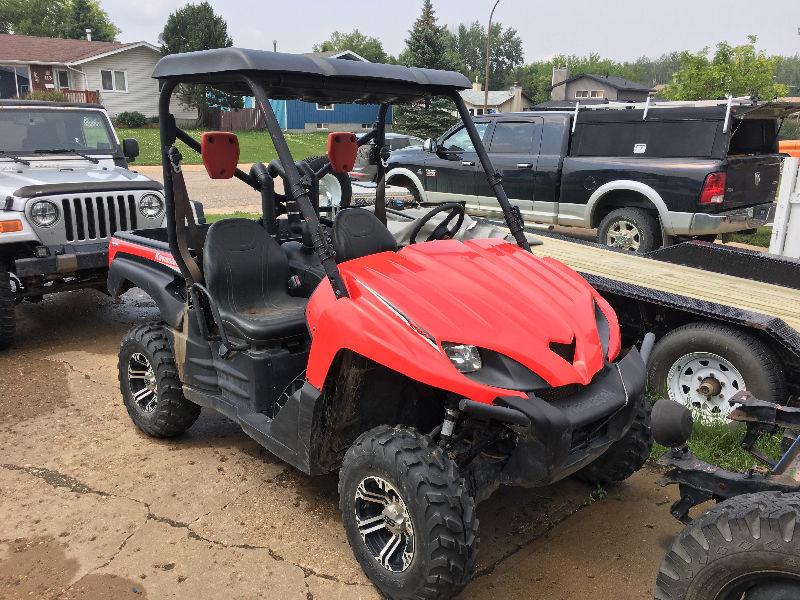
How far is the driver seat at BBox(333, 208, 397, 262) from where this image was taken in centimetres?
350

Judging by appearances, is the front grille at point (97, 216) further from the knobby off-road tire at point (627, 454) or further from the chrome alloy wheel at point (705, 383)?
the chrome alloy wheel at point (705, 383)

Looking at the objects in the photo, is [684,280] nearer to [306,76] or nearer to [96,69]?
[306,76]

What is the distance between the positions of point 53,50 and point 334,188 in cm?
4449

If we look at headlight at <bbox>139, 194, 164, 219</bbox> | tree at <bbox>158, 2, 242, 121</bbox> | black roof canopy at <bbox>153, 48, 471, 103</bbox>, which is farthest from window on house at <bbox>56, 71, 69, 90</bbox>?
black roof canopy at <bbox>153, 48, 471, 103</bbox>

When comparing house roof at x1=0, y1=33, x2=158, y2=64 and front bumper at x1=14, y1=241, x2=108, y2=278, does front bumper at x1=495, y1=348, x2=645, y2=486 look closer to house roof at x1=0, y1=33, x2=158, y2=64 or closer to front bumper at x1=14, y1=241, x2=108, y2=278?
front bumper at x1=14, y1=241, x2=108, y2=278

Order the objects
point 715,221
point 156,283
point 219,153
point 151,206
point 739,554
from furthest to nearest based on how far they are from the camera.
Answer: point 715,221 → point 151,206 → point 156,283 → point 219,153 → point 739,554

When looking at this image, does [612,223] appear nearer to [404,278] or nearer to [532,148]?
[532,148]

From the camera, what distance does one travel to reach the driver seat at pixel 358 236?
3502mm

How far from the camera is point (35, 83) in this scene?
41.9 metres

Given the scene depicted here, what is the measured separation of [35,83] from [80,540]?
151 feet

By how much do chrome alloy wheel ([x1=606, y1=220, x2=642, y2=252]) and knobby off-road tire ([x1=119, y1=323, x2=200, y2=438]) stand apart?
643cm

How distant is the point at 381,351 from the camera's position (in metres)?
2.77

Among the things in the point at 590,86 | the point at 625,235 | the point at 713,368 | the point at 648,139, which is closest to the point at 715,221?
the point at 625,235

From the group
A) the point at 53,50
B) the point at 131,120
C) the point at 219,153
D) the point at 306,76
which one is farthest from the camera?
the point at 53,50
